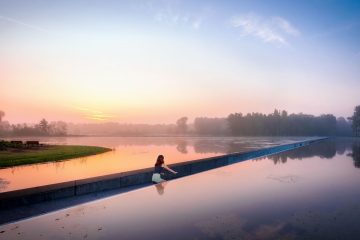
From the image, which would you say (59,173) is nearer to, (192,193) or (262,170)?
(192,193)

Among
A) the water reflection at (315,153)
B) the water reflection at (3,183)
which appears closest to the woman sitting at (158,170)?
the water reflection at (3,183)

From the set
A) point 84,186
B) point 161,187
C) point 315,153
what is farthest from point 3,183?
point 315,153

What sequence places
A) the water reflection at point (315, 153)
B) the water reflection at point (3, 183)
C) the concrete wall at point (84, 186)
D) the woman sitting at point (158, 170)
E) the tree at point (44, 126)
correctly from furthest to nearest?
1. the tree at point (44, 126)
2. the water reflection at point (315, 153)
3. the woman sitting at point (158, 170)
4. the water reflection at point (3, 183)
5. the concrete wall at point (84, 186)

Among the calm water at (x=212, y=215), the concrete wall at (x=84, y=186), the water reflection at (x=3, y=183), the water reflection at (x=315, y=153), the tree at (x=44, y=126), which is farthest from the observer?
the tree at (x=44, y=126)

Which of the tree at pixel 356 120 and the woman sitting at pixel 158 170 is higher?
the tree at pixel 356 120

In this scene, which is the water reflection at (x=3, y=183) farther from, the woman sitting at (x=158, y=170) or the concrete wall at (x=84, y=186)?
the woman sitting at (x=158, y=170)

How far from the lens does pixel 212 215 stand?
34.4ft

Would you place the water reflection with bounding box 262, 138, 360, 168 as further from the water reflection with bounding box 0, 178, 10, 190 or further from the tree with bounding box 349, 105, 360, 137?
the tree with bounding box 349, 105, 360, 137

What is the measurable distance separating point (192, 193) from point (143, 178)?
4010mm

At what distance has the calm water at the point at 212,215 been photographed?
A: 8.66 m

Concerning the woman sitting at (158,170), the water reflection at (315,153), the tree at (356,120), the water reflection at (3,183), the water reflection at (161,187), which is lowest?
the water reflection at (315,153)

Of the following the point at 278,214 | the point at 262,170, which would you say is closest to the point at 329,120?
the point at 262,170

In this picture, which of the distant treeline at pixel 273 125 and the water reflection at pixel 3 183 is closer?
the water reflection at pixel 3 183

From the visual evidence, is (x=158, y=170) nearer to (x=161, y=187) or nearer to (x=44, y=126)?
(x=161, y=187)
